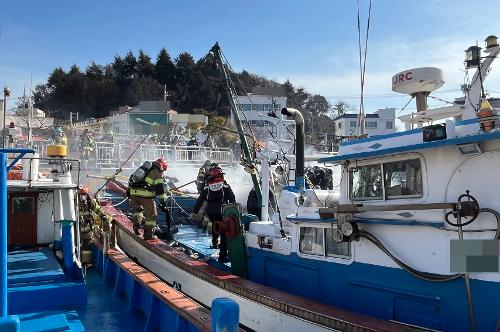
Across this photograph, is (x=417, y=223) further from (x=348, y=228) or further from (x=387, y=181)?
(x=348, y=228)

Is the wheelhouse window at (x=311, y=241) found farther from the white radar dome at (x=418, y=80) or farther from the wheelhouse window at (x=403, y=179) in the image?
the white radar dome at (x=418, y=80)

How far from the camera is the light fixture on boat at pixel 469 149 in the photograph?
4.10m

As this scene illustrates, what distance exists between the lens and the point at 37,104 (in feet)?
206

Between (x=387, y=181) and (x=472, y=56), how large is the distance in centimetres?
168

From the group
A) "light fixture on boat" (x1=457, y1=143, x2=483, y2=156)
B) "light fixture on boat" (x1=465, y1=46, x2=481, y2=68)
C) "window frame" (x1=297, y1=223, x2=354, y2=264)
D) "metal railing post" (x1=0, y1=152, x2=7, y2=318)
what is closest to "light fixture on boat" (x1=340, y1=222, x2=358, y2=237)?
"window frame" (x1=297, y1=223, x2=354, y2=264)

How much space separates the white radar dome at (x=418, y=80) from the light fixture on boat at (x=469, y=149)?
1.70 meters

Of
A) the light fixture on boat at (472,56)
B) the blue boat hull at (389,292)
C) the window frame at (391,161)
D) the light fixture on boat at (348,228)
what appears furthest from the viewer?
the light fixture on boat at (348,228)

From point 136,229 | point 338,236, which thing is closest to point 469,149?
point 338,236

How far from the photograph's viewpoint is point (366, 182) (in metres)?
5.32

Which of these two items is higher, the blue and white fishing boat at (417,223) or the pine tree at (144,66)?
the pine tree at (144,66)

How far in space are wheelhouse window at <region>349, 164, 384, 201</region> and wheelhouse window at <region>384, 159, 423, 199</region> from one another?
110mm

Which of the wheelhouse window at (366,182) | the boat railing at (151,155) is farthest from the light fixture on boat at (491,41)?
the boat railing at (151,155)

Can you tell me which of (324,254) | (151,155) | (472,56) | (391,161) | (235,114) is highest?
(472,56)

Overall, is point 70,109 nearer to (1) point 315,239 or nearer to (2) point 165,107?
(2) point 165,107
